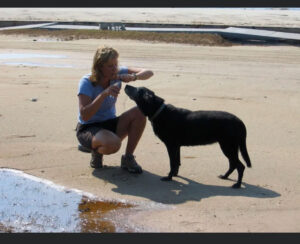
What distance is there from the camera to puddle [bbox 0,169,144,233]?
4102 millimetres

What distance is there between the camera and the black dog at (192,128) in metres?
4.84

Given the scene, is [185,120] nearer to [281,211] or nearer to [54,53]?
[281,211]

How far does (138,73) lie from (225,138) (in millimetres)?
1081

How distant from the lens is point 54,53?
13.6m

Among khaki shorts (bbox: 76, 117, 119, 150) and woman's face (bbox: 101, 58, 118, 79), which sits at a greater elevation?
woman's face (bbox: 101, 58, 118, 79)

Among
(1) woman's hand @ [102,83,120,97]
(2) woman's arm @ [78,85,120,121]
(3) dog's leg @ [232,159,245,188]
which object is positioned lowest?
(3) dog's leg @ [232,159,245,188]

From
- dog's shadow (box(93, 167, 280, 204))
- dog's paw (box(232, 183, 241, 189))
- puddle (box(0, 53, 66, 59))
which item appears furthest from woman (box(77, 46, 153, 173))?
puddle (box(0, 53, 66, 59))

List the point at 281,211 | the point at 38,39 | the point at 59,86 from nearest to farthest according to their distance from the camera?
the point at 281,211 < the point at 59,86 < the point at 38,39

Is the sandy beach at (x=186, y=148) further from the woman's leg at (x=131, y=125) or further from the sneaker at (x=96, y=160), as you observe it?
the woman's leg at (x=131, y=125)

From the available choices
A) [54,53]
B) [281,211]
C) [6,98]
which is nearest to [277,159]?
[281,211]

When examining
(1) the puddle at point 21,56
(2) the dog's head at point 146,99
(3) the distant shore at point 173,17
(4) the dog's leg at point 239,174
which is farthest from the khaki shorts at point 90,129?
(3) the distant shore at point 173,17

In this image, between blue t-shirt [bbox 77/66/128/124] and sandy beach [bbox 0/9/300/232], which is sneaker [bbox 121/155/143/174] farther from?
blue t-shirt [bbox 77/66/128/124]

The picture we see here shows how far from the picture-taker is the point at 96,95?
199 inches

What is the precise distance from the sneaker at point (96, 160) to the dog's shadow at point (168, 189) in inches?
2.8
